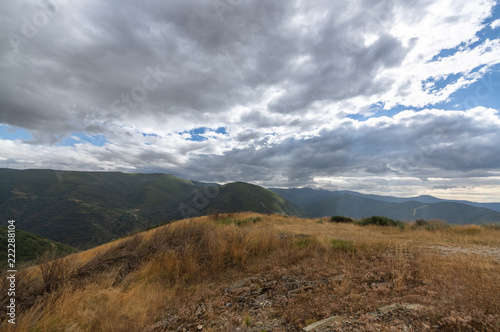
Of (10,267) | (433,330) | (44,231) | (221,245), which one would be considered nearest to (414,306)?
(433,330)

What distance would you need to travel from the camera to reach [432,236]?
10719 millimetres

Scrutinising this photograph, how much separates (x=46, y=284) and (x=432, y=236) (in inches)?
608

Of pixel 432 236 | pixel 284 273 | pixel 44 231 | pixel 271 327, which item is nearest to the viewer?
pixel 271 327

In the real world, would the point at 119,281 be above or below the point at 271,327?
below

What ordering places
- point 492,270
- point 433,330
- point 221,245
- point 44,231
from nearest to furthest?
point 433,330
point 492,270
point 221,245
point 44,231

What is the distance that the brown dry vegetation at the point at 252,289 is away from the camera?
3.31 m

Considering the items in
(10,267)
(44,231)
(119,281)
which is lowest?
(44,231)

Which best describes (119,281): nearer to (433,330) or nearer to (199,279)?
(199,279)

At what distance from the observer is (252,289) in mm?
5324

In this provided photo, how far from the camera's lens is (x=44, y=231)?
15150cm

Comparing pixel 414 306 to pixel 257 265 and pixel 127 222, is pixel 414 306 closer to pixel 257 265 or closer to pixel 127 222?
pixel 257 265

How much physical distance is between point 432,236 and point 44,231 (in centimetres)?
21576

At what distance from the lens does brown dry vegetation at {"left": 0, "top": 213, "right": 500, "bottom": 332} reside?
3.31 meters

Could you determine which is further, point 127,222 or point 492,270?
point 127,222
